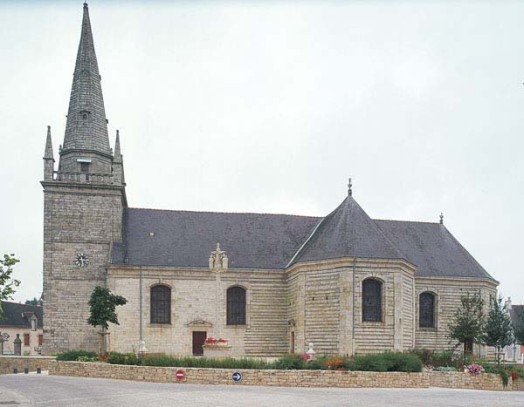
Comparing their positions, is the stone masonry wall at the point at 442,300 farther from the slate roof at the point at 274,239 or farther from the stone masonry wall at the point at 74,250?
the stone masonry wall at the point at 74,250

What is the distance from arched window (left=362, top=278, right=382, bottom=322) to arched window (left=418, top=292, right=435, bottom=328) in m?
7.01

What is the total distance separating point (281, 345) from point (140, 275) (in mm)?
9170

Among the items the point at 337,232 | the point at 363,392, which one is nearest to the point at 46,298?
the point at 337,232

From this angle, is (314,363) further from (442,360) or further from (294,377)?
(442,360)

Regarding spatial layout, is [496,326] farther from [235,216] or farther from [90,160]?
[90,160]

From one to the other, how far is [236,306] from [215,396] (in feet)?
65.0

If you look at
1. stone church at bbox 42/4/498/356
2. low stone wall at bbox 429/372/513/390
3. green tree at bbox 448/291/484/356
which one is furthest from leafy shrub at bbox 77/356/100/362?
green tree at bbox 448/291/484/356

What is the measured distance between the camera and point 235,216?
134 ft

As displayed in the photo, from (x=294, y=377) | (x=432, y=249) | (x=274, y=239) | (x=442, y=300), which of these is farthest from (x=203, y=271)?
(x=294, y=377)

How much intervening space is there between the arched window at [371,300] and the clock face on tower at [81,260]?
15.7 meters

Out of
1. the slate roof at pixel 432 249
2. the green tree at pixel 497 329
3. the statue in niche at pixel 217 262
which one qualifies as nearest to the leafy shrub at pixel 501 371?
the green tree at pixel 497 329

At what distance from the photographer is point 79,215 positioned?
121 feet

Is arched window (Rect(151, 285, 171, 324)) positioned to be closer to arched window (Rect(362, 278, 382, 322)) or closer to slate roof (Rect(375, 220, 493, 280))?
arched window (Rect(362, 278, 382, 322))

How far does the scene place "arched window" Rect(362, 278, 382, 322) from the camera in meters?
32.7
